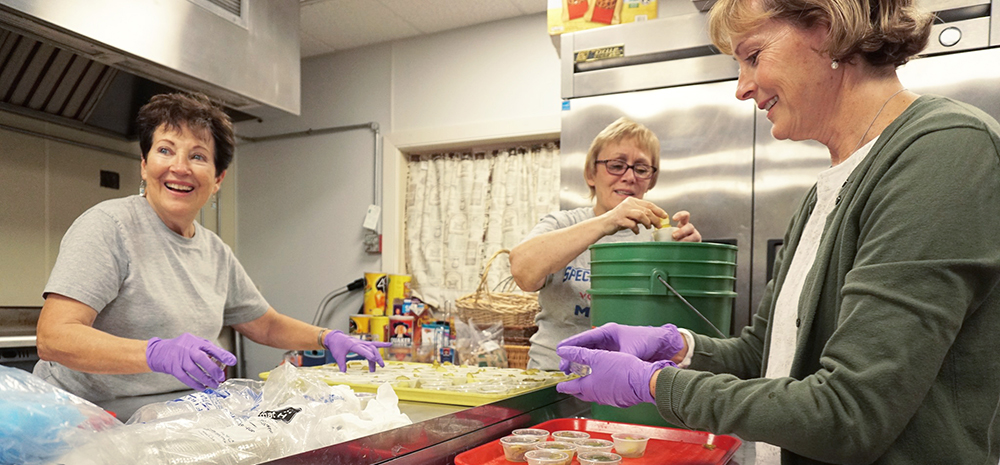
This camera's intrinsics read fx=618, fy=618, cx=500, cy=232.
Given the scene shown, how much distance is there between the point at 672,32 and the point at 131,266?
1892 mm

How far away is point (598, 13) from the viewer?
2.44 m

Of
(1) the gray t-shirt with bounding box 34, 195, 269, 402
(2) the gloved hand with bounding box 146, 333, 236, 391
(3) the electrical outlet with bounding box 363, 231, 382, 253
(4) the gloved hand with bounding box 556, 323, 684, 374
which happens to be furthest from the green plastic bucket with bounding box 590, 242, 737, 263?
(3) the electrical outlet with bounding box 363, 231, 382, 253

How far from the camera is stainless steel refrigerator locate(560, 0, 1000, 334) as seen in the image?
2146 mm

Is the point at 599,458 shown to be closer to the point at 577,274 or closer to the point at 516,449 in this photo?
the point at 516,449

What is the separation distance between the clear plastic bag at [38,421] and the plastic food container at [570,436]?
675 millimetres

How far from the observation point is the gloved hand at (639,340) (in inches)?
45.3

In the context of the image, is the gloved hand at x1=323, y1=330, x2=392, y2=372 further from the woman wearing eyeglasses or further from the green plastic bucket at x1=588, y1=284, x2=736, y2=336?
the green plastic bucket at x1=588, y1=284, x2=736, y2=336

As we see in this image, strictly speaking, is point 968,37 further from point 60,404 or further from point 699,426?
point 60,404

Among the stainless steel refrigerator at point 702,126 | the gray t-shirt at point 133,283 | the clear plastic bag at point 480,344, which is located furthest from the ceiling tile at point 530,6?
the gray t-shirt at point 133,283

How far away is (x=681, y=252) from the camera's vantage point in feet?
4.17

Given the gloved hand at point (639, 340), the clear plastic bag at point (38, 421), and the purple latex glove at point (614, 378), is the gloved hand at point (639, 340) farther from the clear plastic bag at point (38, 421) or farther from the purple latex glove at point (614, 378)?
the clear plastic bag at point (38, 421)

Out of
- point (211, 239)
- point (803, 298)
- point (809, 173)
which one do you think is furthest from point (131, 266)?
point (809, 173)

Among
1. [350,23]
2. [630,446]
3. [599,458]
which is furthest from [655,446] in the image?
[350,23]

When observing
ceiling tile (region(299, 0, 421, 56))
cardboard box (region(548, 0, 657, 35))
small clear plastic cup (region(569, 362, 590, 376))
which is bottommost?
small clear plastic cup (region(569, 362, 590, 376))
